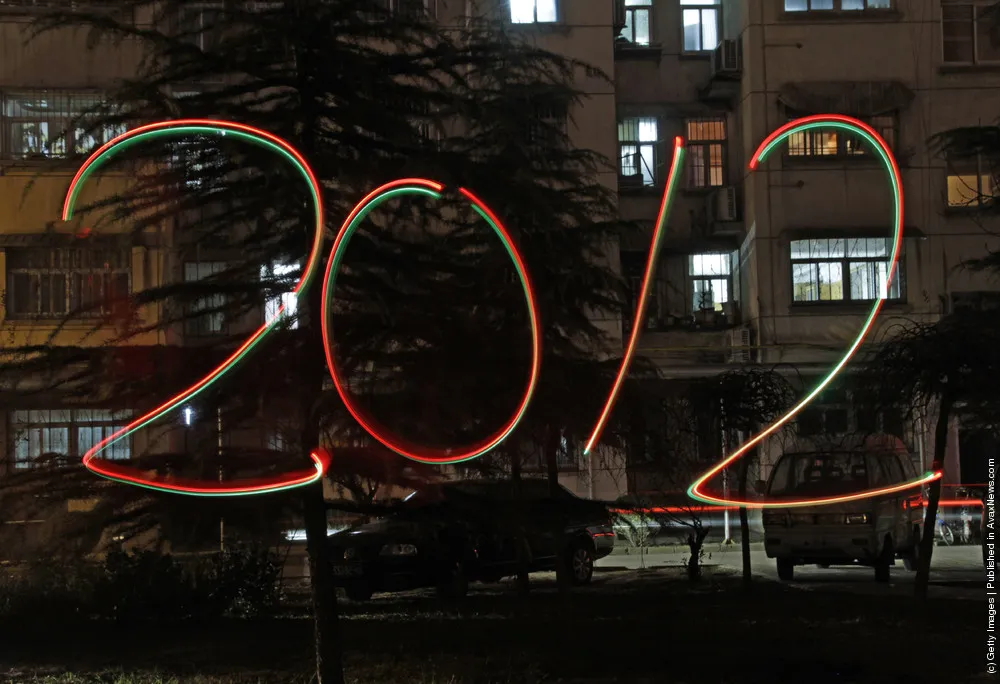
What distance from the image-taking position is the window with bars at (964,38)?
28109 mm

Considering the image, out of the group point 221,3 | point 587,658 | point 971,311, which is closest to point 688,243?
point 971,311

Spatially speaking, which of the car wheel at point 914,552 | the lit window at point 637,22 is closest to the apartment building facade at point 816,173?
the lit window at point 637,22

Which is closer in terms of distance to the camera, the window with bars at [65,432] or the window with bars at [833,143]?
the window with bars at [65,432]

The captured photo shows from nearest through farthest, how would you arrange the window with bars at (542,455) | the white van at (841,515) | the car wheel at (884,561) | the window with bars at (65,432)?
the window with bars at (65,432)
the window with bars at (542,455)
the white van at (841,515)
the car wheel at (884,561)

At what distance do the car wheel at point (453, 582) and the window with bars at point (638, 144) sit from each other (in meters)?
14.7

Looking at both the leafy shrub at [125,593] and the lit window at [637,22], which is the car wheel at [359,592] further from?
the lit window at [637,22]

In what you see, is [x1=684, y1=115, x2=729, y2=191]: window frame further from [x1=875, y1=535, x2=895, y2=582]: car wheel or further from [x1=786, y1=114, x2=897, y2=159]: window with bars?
[x1=875, y1=535, x2=895, y2=582]: car wheel

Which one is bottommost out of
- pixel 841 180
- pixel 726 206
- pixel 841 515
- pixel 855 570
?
pixel 855 570

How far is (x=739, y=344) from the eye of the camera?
27.9 metres

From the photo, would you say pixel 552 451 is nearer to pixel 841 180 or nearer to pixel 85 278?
pixel 85 278

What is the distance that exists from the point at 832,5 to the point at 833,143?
353 centimetres

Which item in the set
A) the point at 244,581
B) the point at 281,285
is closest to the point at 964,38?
the point at 244,581

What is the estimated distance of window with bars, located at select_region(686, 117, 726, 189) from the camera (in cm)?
2920

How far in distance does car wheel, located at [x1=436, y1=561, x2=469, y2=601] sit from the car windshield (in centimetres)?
568
